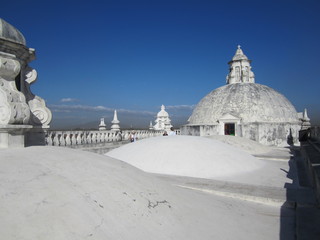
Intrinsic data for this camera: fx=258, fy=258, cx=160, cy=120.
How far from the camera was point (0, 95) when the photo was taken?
11.3 feet

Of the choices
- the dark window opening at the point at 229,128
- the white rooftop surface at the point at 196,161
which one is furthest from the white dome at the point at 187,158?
the dark window opening at the point at 229,128

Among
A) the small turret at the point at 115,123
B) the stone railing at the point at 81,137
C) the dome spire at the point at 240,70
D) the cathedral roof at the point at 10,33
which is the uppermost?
the dome spire at the point at 240,70

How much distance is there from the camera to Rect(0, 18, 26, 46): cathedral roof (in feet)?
12.2

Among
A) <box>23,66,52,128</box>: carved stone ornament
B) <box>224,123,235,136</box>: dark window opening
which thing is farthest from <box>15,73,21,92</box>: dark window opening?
<box>224,123,235,136</box>: dark window opening

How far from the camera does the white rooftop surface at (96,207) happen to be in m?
2.32

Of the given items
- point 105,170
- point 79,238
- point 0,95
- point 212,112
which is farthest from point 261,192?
point 212,112

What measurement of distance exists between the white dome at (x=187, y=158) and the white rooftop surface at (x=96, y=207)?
15.6 feet

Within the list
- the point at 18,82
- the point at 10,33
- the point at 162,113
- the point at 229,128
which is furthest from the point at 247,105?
the point at 10,33

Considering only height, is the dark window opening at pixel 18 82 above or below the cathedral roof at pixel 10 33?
below

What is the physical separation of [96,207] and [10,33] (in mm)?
2926

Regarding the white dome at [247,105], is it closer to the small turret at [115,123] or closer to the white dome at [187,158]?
the small turret at [115,123]

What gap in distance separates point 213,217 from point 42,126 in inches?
124

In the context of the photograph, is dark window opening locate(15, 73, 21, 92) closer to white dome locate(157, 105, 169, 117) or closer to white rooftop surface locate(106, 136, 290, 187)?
white rooftop surface locate(106, 136, 290, 187)

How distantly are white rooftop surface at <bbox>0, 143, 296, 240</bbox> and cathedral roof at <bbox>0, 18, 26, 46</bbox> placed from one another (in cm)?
167
